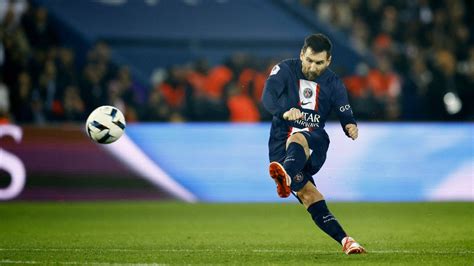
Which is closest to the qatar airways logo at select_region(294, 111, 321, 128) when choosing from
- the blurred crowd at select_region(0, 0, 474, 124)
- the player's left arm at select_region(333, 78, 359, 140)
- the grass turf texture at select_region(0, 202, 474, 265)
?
the player's left arm at select_region(333, 78, 359, 140)

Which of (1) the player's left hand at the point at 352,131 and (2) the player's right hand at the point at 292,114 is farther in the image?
(1) the player's left hand at the point at 352,131

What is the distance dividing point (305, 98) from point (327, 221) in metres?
1.12

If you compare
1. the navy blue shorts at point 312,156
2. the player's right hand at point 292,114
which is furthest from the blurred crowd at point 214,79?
the player's right hand at point 292,114

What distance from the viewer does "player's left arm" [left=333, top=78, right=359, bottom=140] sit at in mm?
8969

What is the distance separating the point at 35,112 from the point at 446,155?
266 inches

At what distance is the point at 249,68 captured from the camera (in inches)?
747

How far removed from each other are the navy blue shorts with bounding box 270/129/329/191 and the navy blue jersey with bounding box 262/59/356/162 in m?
0.06

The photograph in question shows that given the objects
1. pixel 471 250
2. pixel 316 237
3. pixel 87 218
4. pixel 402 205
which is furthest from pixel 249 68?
pixel 471 250

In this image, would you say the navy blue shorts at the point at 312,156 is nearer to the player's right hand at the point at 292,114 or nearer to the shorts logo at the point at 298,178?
the shorts logo at the point at 298,178

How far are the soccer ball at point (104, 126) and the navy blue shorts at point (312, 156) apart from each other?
6.65 feet

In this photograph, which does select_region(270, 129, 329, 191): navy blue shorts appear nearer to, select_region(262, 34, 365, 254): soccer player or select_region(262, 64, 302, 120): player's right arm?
select_region(262, 34, 365, 254): soccer player

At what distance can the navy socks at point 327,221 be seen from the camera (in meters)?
8.88

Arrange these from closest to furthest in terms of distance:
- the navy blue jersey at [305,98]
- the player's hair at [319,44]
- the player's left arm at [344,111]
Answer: the player's hair at [319,44] → the player's left arm at [344,111] → the navy blue jersey at [305,98]

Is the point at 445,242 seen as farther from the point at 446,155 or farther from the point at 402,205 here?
the point at 446,155
